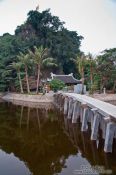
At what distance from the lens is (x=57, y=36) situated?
71375mm

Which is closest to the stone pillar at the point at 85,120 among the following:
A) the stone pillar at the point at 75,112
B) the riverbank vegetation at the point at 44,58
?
the stone pillar at the point at 75,112

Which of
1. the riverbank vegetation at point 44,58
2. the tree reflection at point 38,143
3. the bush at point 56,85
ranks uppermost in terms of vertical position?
the riverbank vegetation at point 44,58

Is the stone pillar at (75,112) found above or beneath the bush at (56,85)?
beneath

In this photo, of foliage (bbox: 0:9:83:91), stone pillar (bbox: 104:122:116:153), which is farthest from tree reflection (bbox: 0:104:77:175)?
foliage (bbox: 0:9:83:91)

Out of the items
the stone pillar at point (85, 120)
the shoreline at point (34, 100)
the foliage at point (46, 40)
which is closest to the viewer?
the stone pillar at point (85, 120)

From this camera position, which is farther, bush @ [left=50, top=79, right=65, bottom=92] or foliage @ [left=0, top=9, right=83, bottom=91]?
foliage @ [left=0, top=9, right=83, bottom=91]

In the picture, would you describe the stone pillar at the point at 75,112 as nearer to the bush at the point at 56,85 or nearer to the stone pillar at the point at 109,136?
the stone pillar at the point at 109,136

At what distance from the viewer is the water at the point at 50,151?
1561 centimetres

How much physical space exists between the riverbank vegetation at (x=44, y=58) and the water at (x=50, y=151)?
25.1 meters

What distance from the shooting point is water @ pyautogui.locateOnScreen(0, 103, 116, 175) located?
15609 mm

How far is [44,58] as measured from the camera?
64.0 meters

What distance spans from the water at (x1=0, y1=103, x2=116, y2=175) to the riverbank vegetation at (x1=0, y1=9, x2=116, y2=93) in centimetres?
2513

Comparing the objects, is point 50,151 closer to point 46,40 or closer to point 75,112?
point 75,112

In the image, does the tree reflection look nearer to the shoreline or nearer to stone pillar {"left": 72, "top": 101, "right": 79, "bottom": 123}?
stone pillar {"left": 72, "top": 101, "right": 79, "bottom": 123}
